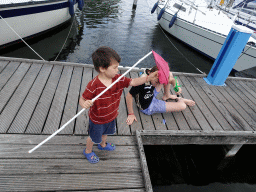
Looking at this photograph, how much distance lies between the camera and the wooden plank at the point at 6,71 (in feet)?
11.8

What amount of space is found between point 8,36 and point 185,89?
7.80m

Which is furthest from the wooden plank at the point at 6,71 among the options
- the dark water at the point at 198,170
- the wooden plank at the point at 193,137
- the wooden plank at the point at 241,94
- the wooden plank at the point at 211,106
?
the wooden plank at the point at 241,94

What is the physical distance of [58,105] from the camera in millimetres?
3166

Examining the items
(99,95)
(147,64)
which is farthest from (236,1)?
(99,95)

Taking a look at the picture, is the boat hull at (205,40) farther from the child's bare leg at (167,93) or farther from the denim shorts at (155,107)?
the denim shorts at (155,107)

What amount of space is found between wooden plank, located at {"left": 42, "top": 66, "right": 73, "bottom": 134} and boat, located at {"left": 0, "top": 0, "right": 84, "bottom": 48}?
12.1ft

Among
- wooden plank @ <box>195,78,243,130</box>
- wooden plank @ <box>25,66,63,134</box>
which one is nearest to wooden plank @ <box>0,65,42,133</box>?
wooden plank @ <box>25,66,63,134</box>

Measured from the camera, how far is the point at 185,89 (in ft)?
13.7

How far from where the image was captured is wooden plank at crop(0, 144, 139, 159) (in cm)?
227

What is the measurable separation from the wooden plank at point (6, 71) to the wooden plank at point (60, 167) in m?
2.01

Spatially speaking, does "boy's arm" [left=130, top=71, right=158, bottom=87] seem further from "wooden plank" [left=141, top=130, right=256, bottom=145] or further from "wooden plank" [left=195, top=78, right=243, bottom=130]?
"wooden plank" [left=195, top=78, right=243, bottom=130]

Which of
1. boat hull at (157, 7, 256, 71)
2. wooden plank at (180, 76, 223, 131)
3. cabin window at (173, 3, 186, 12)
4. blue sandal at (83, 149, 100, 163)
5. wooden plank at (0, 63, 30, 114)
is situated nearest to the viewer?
blue sandal at (83, 149, 100, 163)

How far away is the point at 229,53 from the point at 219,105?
4.31ft

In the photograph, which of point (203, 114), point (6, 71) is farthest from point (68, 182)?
point (6, 71)
